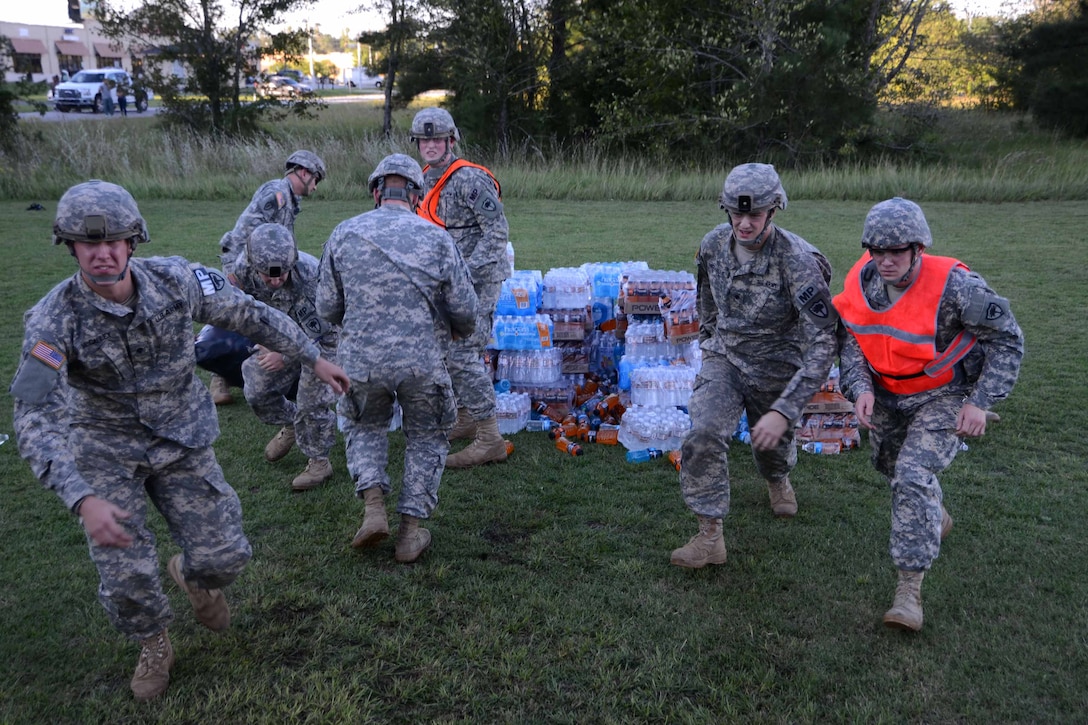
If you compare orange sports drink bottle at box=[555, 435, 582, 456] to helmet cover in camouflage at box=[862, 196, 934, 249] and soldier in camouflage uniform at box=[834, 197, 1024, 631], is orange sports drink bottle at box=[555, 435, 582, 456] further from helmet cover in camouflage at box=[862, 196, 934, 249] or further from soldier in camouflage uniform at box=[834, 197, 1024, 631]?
helmet cover in camouflage at box=[862, 196, 934, 249]

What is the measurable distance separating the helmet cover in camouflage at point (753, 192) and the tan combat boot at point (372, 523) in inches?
104

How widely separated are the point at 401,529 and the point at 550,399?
277 cm

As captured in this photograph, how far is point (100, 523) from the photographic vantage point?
10.3ft

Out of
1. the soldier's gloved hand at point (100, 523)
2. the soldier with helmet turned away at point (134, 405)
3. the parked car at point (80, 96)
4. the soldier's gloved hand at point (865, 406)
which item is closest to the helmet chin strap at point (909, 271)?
the soldier's gloved hand at point (865, 406)

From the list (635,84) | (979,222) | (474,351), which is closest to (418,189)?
(474,351)

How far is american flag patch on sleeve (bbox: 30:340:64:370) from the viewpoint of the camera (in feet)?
11.2

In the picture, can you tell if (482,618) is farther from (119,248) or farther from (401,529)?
(119,248)

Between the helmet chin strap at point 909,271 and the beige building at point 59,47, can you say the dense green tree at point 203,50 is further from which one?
the beige building at point 59,47

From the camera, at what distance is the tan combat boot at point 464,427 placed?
7359mm

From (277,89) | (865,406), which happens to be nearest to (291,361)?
(865,406)

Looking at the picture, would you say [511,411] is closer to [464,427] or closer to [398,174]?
[464,427]

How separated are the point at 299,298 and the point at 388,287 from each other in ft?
6.03

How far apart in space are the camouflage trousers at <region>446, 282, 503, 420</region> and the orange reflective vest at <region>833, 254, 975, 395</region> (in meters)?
3.06

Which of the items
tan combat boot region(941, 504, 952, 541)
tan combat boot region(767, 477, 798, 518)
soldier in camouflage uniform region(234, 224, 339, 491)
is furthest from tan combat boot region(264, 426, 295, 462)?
tan combat boot region(941, 504, 952, 541)
